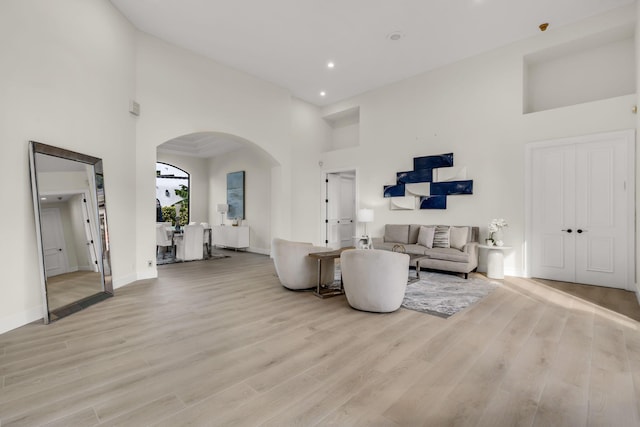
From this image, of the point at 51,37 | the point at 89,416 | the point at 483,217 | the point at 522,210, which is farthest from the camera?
the point at 483,217

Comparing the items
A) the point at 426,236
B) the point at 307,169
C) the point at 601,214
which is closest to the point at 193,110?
the point at 307,169

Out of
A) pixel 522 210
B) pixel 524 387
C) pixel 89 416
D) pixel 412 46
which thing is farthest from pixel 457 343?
pixel 412 46

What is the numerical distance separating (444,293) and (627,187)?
10.2 feet

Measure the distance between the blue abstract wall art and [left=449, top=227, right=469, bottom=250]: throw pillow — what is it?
2.02 ft

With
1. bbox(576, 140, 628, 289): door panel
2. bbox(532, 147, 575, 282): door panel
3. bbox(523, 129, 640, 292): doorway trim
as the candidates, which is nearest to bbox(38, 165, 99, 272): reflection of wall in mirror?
bbox(523, 129, 640, 292): doorway trim

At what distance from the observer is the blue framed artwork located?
9.45m

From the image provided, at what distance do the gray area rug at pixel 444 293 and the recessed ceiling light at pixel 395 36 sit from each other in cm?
408

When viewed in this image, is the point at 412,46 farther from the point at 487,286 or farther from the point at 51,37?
the point at 51,37

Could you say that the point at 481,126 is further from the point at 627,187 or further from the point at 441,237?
the point at 627,187

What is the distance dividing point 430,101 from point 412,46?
1335 mm

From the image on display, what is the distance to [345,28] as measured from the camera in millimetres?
5020

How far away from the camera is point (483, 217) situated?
18.9 feet

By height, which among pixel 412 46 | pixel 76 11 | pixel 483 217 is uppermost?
pixel 412 46

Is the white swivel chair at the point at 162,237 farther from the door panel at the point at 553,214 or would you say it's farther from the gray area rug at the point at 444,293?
the door panel at the point at 553,214
